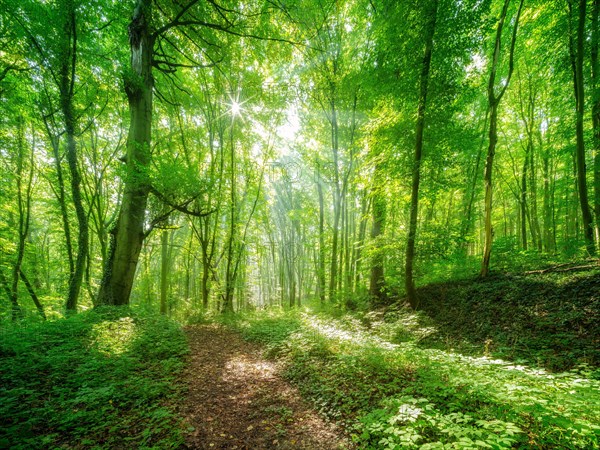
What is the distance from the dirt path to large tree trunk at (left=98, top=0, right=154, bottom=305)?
300 cm

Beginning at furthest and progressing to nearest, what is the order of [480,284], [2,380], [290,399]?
[480,284]
[290,399]
[2,380]

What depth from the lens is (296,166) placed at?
13.9m

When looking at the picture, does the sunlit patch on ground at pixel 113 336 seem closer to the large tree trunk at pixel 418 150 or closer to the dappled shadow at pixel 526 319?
the dappled shadow at pixel 526 319

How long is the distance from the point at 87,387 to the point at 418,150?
26.0ft

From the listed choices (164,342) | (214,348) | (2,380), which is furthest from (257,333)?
(2,380)

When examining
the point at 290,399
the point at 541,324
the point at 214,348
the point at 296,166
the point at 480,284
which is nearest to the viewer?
the point at 290,399

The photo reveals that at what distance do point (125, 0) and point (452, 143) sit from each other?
9.69 meters

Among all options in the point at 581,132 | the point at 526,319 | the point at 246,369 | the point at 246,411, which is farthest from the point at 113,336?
the point at 581,132

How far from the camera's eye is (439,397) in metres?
2.69

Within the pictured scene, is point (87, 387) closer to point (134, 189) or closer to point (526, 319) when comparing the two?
point (134, 189)

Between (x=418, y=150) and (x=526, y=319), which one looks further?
(x=418, y=150)

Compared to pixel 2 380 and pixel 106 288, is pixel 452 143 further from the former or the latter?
pixel 106 288

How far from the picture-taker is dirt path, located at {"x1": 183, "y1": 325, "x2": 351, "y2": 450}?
2.57m

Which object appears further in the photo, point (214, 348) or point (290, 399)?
point (214, 348)
